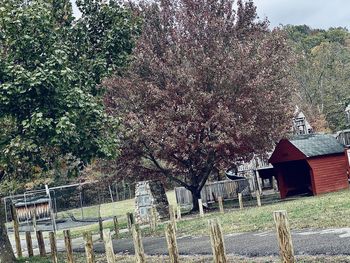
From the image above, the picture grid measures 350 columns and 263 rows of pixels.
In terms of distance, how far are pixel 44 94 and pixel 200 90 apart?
12.5 meters

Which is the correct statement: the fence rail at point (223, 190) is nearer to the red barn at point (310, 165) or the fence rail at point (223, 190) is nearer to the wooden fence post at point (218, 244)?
the red barn at point (310, 165)

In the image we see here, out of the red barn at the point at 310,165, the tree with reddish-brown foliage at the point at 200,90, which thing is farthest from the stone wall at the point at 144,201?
the red barn at the point at 310,165

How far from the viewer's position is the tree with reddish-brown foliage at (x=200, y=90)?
79.4ft

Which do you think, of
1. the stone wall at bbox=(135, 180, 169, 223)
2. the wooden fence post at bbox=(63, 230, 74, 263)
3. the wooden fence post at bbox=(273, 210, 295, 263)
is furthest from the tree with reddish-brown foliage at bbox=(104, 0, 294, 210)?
the wooden fence post at bbox=(273, 210, 295, 263)

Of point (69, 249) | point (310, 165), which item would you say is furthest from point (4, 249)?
point (310, 165)

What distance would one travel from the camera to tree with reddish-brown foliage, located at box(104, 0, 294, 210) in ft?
79.4

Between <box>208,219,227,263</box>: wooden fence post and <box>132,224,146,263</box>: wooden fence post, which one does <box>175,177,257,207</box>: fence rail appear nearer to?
<box>132,224,146,263</box>: wooden fence post

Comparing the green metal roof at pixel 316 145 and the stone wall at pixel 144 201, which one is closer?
the stone wall at pixel 144 201

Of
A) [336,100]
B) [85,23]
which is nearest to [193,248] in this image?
[85,23]

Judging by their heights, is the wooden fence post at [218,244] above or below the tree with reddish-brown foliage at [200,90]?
below

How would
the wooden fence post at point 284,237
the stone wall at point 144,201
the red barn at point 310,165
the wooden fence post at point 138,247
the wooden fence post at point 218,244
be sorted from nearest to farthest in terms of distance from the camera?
the wooden fence post at point 284,237 → the wooden fence post at point 218,244 → the wooden fence post at point 138,247 → the stone wall at point 144,201 → the red barn at point 310,165

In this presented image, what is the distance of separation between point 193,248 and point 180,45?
48.1 feet

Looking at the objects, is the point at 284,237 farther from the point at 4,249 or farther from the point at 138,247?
the point at 4,249

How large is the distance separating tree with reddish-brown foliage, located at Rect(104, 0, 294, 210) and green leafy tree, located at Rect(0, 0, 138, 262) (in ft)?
28.2
